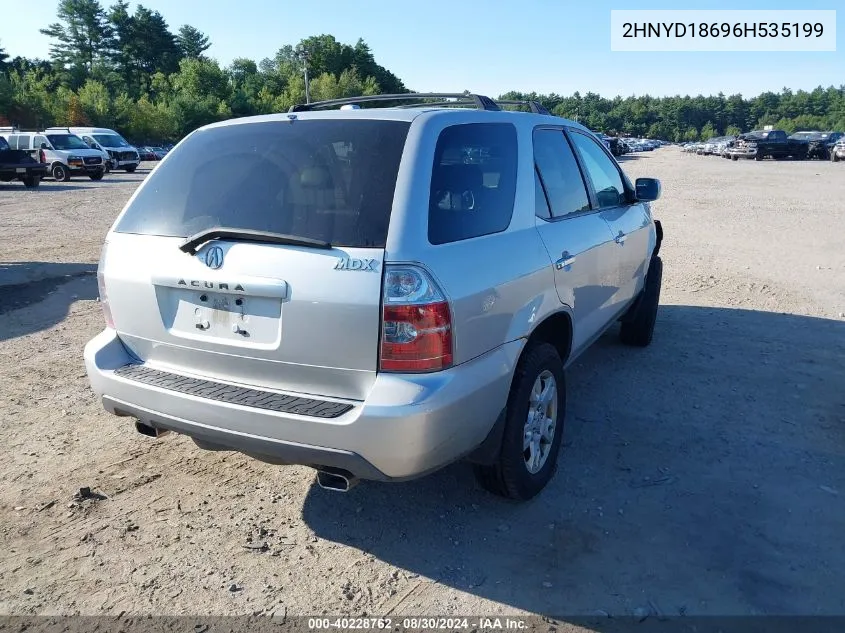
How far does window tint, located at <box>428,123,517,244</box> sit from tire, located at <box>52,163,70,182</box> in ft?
89.2

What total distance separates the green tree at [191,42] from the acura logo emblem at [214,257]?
118 meters

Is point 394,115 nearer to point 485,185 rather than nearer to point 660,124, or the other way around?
point 485,185

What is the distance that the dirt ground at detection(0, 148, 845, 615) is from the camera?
2.74m

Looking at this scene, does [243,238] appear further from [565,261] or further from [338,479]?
[565,261]

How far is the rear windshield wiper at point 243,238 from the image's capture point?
2.65 metres

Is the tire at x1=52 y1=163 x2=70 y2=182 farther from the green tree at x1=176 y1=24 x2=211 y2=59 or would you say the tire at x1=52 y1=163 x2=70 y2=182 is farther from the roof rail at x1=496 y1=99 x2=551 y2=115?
the green tree at x1=176 y1=24 x2=211 y2=59

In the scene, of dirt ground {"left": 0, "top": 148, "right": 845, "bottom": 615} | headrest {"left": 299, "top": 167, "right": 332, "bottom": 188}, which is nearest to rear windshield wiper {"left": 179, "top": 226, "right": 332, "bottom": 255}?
headrest {"left": 299, "top": 167, "right": 332, "bottom": 188}

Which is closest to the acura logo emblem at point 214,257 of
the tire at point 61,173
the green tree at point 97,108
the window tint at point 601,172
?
the window tint at point 601,172

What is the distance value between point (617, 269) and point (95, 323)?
196 inches

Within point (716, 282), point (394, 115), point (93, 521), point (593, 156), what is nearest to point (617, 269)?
point (593, 156)

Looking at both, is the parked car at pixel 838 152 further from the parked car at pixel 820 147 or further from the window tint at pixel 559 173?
the window tint at pixel 559 173

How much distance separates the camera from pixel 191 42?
11050 cm

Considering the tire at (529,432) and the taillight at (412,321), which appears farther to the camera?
the tire at (529,432)

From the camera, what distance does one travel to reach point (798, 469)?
3.72m
